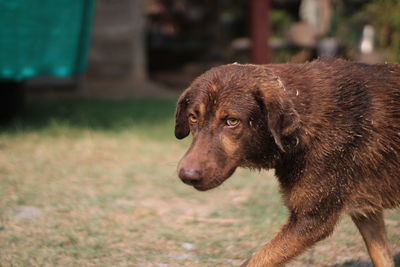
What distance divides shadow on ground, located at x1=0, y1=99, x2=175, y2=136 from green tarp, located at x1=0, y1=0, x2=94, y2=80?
2.51 ft

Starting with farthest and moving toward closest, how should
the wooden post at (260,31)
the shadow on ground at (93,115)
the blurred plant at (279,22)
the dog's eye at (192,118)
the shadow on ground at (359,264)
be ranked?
the blurred plant at (279,22) → the wooden post at (260,31) → the shadow on ground at (93,115) → the shadow on ground at (359,264) → the dog's eye at (192,118)

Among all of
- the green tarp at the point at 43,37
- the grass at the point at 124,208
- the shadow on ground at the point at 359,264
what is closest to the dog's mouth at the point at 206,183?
the grass at the point at 124,208

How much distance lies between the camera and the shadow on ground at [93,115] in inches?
333

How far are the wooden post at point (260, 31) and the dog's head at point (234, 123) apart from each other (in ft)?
24.6

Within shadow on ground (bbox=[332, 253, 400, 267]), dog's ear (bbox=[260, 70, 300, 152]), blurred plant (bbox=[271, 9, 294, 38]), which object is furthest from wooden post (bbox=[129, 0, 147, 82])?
dog's ear (bbox=[260, 70, 300, 152])

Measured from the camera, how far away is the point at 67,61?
819 centimetres

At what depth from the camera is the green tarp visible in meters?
7.50

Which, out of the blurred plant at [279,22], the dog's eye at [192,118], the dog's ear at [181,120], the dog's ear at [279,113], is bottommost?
the blurred plant at [279,22]

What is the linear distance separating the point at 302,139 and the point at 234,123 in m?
0.35

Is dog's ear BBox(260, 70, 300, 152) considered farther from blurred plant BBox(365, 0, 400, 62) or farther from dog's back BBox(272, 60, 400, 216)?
blurred plant BBox(365, 0, 400, 62)

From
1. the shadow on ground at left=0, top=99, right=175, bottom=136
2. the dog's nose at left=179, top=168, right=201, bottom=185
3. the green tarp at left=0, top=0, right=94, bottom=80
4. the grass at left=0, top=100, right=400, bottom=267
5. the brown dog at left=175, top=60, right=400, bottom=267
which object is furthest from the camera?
the shadow on ground at left=0, top=99, right=175, bottom=136

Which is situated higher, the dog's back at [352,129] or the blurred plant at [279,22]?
the dog's back at [352,129]

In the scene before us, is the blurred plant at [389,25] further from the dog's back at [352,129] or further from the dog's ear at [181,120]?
the dog's ear at [181,120]

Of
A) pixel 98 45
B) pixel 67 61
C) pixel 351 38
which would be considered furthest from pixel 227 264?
pixel 351 38
